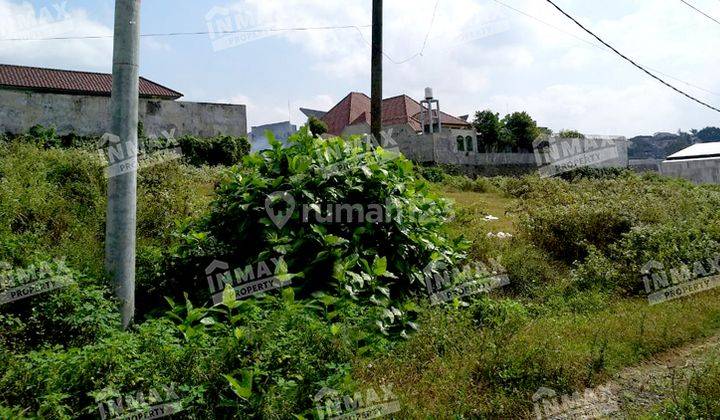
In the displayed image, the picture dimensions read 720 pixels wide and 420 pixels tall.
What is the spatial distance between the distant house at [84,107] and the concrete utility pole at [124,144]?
18978 mm

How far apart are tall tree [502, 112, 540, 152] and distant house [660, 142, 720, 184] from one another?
9054 millimetres

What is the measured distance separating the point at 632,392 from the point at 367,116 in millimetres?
29000

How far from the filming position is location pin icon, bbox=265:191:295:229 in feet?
17.3

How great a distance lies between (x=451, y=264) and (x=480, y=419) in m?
2.52

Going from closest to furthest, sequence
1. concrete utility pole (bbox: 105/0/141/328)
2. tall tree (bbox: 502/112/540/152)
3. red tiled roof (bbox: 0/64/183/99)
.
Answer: concrete utility pole (bbox: 105/0/141/328) → red tiled roof (bbox: 0/64/183/99) → tall tree (bbox: 502/112/540/152)

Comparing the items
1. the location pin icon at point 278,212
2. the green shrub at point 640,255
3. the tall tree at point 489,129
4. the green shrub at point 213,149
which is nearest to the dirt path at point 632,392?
the green shrub at point 640,255

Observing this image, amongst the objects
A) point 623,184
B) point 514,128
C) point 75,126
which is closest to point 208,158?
point 75,126

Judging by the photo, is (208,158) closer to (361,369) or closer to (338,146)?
(338,146)

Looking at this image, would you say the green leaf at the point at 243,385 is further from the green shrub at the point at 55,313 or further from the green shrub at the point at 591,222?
the green shrub at the point at 591,222

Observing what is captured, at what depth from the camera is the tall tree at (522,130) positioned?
36500 millimetres

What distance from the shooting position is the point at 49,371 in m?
3.13

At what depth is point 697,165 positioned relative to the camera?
34.2 meters

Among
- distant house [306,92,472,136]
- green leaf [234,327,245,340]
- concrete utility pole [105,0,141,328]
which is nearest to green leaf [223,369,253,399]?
green leaf [234,327,245,340]

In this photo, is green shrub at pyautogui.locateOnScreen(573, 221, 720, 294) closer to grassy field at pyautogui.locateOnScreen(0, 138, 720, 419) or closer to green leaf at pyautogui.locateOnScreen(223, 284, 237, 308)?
grassy field at pyautogui.locateOnScreen(0, 138, 720, 419)
